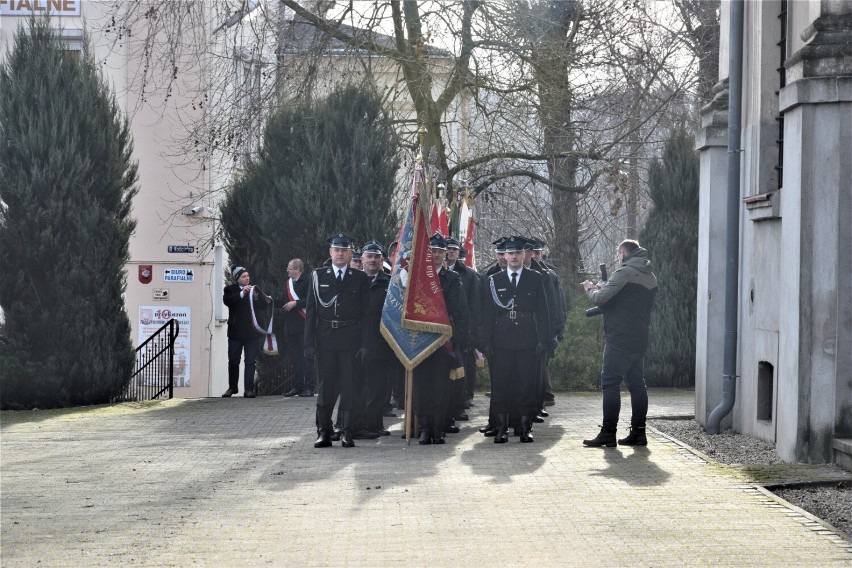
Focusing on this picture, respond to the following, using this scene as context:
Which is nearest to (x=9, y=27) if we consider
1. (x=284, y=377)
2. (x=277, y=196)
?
(x=277, y=196)

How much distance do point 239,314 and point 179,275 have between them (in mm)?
7395

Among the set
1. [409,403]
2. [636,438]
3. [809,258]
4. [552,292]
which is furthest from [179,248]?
[809,258]

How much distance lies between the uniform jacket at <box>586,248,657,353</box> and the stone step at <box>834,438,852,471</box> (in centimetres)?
245

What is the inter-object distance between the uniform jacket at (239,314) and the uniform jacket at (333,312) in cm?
641

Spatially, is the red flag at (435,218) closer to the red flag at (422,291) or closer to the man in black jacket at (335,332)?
the red flag at (422,291)

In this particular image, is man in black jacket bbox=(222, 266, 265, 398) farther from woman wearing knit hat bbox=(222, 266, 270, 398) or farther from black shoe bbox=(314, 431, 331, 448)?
black shoe bbox=(314, 431, 331, 448)

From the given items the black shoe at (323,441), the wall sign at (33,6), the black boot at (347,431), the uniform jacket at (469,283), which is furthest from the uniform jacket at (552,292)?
the wall sign at (33,6)

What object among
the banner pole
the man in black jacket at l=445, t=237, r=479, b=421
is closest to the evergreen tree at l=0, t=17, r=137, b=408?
the man in black jacket at l=445, t=237, r=479, b=421

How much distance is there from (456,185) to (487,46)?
254 centimetres

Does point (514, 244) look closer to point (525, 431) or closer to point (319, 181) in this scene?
point (525, 431)

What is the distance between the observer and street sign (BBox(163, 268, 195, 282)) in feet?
87.2

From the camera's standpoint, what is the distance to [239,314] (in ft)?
64.1

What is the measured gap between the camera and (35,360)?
18.0 meters

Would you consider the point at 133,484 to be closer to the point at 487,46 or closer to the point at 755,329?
the point at 755,329
